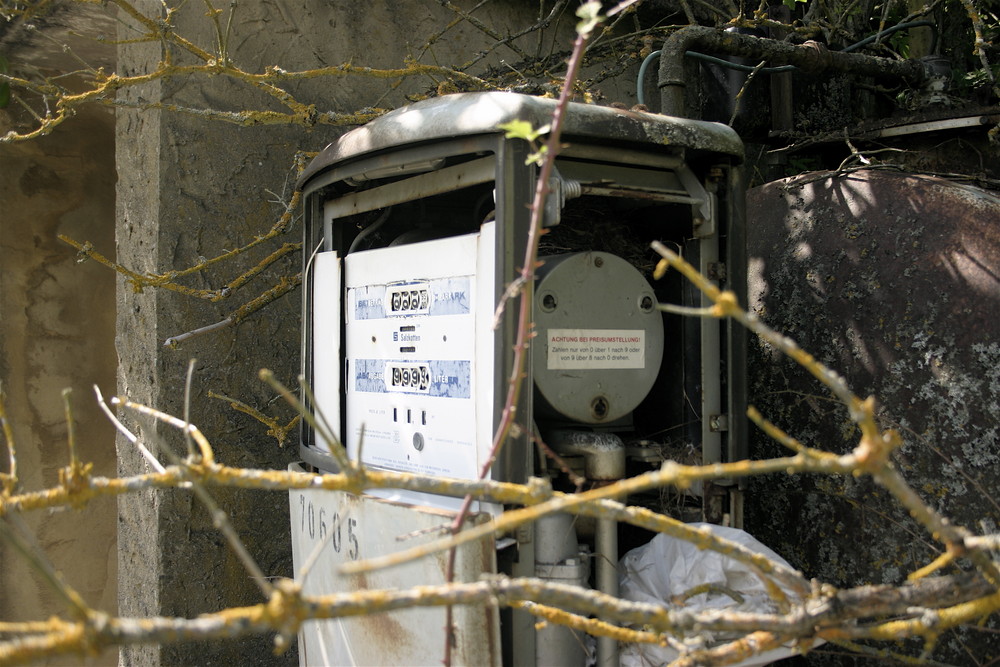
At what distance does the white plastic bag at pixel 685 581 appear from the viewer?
5.85 ft

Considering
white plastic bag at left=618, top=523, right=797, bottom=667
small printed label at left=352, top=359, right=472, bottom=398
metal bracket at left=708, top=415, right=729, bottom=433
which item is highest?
small printed label at left=352, top=359, right=472, bottom=398

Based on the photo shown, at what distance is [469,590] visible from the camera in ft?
3.38

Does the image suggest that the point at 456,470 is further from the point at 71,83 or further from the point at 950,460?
the point at 71,83

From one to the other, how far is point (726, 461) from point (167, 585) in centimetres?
167

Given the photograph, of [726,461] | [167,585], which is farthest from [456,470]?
[167,585]

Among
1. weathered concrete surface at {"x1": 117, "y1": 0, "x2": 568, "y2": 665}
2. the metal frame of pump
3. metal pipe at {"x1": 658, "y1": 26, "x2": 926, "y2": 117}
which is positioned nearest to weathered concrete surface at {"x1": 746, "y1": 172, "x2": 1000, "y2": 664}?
the metal frame of pump

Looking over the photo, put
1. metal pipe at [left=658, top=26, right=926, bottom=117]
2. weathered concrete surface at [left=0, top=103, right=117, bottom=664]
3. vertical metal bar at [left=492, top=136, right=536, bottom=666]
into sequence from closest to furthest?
1. vertical metal bar at [left=492, top=136, right=536, bottom=666]
2. metal pipe at [left=658, top=26, right=926, bottom=117]
3. weathered concrete surface at [left=0, top=103, right=117, bottom=664]

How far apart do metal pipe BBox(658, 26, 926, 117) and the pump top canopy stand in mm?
519

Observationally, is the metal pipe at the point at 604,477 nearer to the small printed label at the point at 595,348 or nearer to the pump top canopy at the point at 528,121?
the small printed label at the point at 595,348

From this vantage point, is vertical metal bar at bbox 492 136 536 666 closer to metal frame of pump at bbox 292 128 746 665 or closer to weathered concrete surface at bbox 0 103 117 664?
metal frame of pump at bbox 292 128 746 665

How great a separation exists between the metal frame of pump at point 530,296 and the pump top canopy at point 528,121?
1.3 inches

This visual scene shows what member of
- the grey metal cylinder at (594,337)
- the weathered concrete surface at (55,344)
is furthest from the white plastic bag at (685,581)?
the weathered concrete surface at (55,344)

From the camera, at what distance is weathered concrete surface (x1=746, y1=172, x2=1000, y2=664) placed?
6.29 feet

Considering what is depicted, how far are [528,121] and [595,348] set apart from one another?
1.71 feet
